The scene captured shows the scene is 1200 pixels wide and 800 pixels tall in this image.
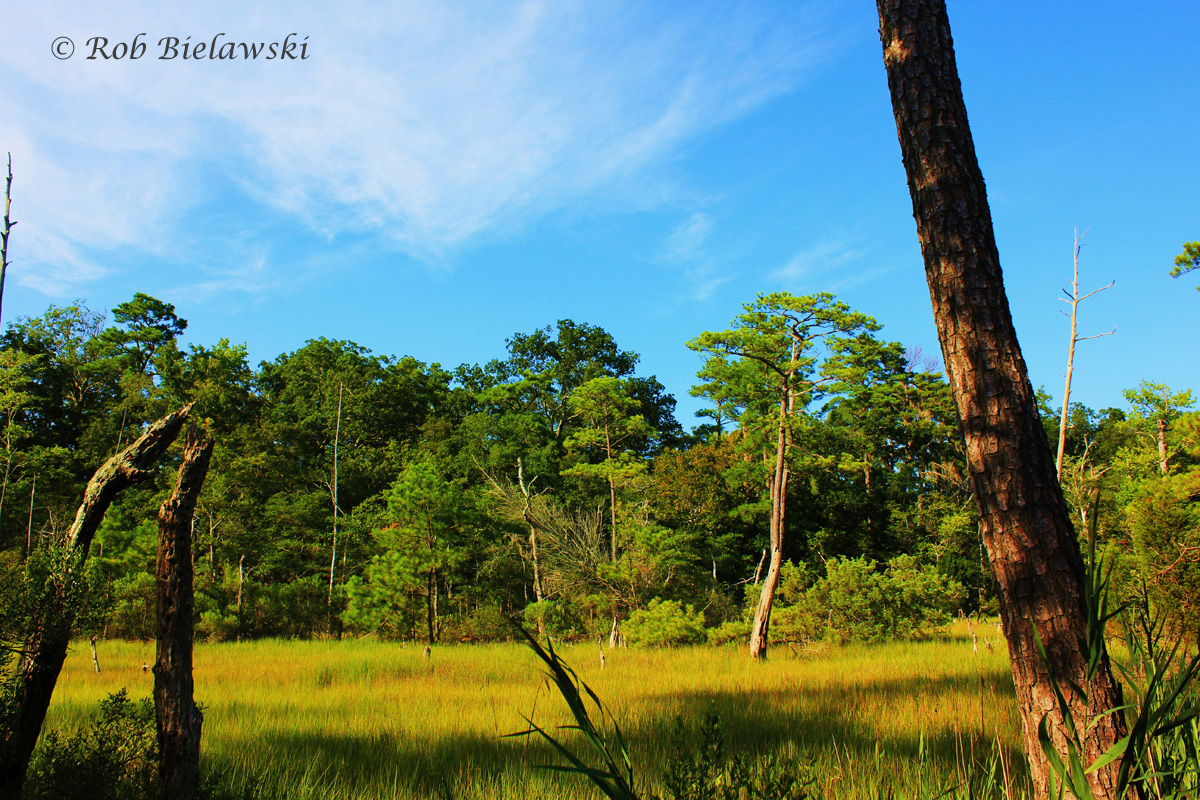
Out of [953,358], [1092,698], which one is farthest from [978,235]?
[1092,698]

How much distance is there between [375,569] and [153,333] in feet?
72.2

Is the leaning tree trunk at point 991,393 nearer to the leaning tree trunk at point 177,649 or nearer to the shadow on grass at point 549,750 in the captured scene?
the shadow on grass at point 549,750

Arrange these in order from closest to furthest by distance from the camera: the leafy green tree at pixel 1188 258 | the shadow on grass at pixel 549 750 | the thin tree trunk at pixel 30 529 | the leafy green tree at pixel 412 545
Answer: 1. the shadow on grass at pixel 549 750
2. the leafy green tree at pixel 1188 258
3. the leafy green tree at pixel 412 545
4. the thin tree trunk at pixel 30 529

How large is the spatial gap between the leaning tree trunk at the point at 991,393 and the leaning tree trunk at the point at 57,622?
434 cm

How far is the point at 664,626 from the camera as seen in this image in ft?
54.4

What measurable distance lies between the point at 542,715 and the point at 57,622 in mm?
4467

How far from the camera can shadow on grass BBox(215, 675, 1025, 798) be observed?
4.36 metres

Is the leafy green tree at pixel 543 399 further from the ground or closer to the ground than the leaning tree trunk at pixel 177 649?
further from the ground

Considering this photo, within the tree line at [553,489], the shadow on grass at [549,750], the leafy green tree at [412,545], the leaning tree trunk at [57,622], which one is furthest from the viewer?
the leafy green tree at [412,545]

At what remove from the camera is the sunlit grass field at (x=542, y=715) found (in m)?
4.25

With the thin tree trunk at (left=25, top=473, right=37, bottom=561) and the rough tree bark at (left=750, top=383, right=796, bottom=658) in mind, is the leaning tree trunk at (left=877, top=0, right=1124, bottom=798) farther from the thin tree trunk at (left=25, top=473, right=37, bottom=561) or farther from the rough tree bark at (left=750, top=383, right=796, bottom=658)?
the thin tree trunk at (left=25, top=473, right=37, bottom=561)

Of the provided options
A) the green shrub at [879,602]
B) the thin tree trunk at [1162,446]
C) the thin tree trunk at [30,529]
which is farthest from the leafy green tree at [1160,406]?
the thin tree trunk at [30,529]

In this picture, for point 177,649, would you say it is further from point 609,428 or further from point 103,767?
point 609,428

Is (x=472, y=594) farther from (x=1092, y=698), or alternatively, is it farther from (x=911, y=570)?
Answer: (x=1092, y=698)
